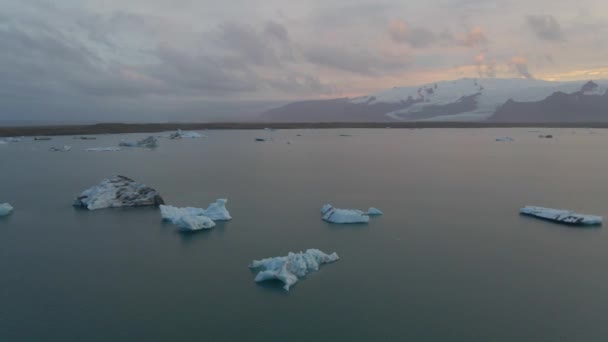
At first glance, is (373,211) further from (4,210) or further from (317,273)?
(4,210)

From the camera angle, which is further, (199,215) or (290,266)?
(199,215)

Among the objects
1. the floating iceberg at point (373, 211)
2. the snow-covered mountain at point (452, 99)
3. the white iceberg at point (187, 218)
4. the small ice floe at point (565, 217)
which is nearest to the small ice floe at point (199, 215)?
the white iceberg at point (187, 218)

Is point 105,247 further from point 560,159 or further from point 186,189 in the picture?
point 560,159

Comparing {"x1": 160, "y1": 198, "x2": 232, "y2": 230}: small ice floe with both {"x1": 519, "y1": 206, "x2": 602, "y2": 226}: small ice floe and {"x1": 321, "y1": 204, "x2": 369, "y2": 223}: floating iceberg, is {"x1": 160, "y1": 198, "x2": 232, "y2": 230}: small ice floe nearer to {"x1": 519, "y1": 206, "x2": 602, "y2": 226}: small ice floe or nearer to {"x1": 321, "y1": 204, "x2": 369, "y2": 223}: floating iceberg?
{"x1": 321, "y1": 204, "x2": 369, "y2": 223}: floating iceberg

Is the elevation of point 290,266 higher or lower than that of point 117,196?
lower

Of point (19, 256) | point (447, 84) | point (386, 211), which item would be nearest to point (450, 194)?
point (386, 211)

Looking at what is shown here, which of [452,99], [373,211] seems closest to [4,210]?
[373,211]
